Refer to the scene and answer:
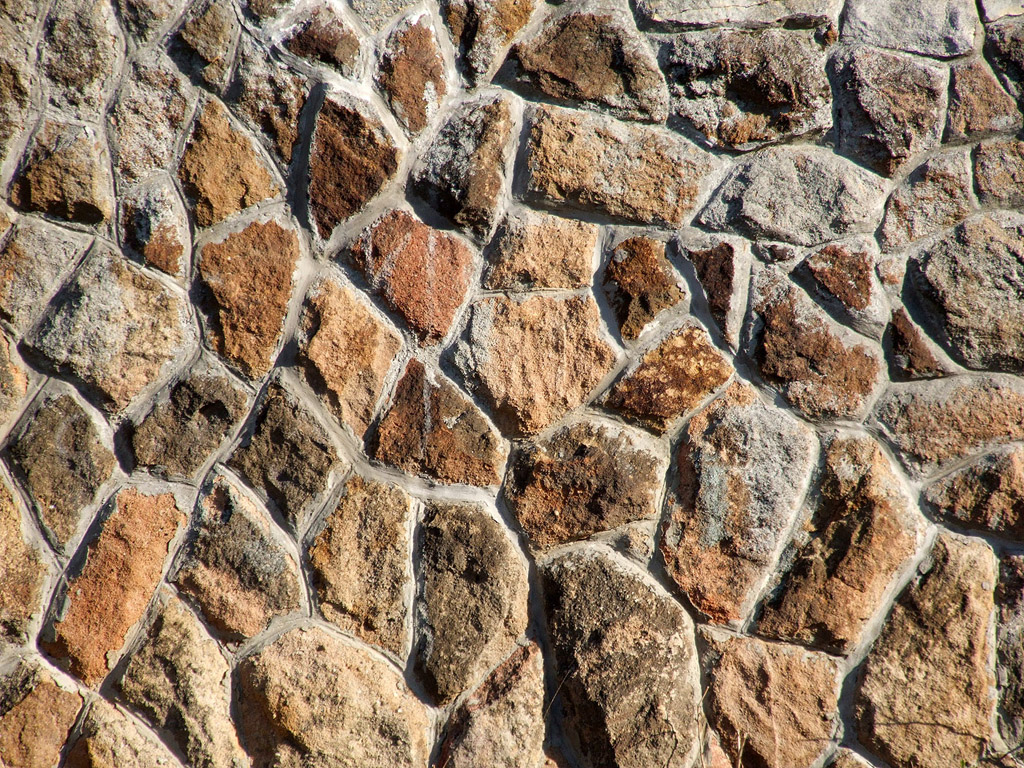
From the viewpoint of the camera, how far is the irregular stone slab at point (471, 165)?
1715mm

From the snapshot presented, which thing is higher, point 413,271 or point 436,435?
point 413,271

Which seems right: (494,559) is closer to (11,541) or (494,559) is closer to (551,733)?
(551,733)

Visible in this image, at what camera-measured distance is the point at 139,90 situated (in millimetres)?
1683

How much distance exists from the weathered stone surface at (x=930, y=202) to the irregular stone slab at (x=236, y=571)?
1.60 metres

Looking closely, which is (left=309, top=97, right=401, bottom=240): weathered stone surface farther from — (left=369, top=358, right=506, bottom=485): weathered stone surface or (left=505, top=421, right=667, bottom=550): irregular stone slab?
(left=505, top=421, right=667, bottom=550): irregular stone slab

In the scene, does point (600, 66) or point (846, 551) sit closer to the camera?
point (846, 551)

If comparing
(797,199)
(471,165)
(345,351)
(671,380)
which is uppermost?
(797,199)

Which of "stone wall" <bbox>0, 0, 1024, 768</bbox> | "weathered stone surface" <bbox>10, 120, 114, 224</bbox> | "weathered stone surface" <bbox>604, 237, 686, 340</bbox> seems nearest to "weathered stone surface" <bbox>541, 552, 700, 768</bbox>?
"stone wall" <bbox>0, 0, 1024, 768</bbox>

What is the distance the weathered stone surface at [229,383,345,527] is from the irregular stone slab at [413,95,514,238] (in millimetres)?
598

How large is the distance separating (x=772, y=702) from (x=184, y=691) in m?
1.35

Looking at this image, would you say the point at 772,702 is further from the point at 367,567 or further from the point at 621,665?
the point at 367,567

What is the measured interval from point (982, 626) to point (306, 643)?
1507mm

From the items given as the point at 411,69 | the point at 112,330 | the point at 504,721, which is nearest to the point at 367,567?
the point at 504,721

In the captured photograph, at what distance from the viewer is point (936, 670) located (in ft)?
5.07
